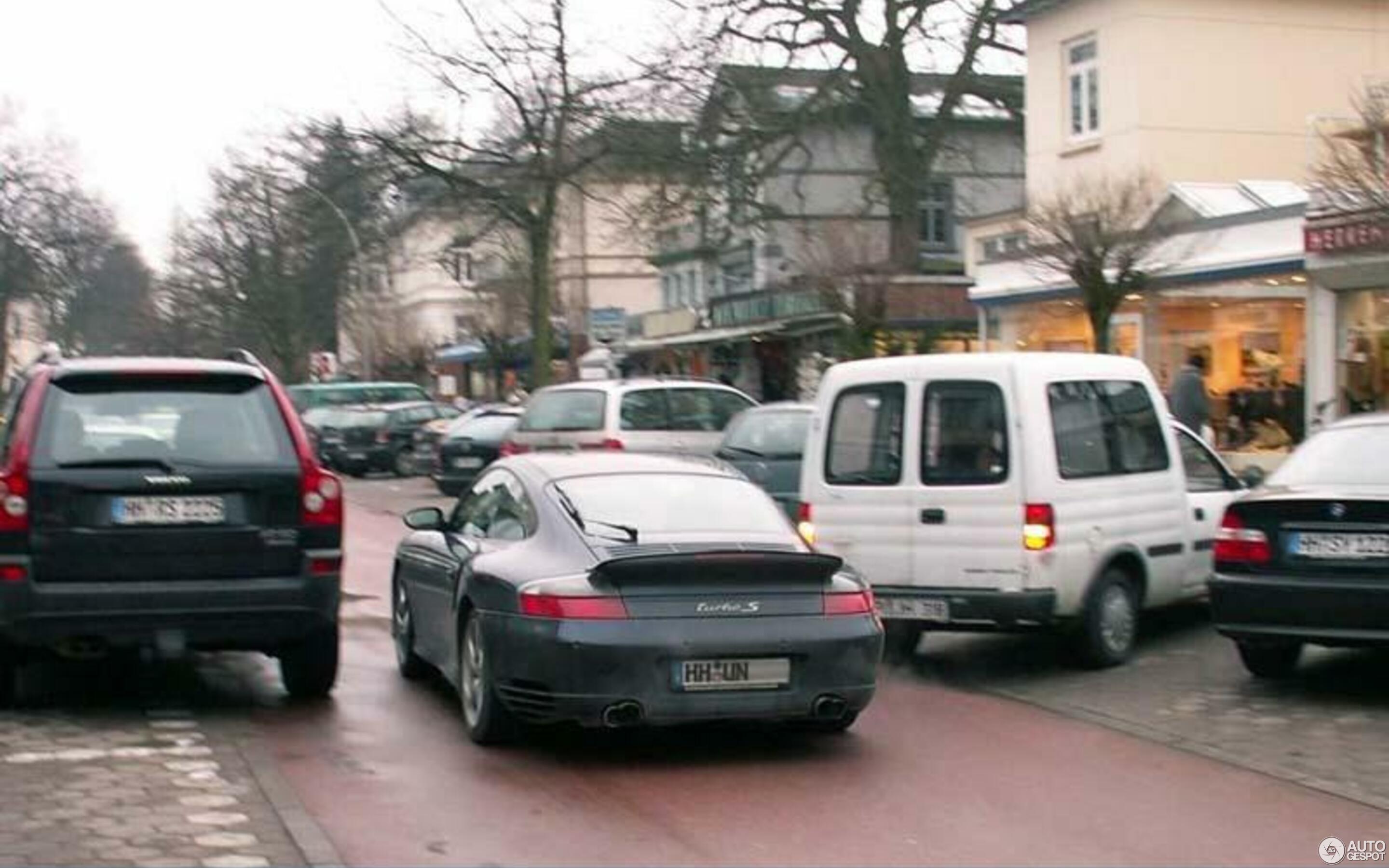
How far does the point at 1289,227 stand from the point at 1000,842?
17.6 metres

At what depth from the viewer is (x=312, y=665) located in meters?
9.23

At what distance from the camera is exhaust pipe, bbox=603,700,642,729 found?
7469 millimetres

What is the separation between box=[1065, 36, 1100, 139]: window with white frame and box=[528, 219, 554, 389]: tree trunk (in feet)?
31.0

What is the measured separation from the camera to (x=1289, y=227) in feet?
73.3

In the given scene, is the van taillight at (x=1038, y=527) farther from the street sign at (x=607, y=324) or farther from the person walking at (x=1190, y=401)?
the street sign at (x=607, y=324)

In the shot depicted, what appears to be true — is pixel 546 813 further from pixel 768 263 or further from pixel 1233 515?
pixel 768 263

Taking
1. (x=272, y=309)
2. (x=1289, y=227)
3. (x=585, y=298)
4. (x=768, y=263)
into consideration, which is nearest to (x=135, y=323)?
(x=272, y=309)

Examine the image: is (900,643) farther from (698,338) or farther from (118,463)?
(698,338)

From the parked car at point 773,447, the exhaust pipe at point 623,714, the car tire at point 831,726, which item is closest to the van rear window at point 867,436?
the car tire at point 831,726

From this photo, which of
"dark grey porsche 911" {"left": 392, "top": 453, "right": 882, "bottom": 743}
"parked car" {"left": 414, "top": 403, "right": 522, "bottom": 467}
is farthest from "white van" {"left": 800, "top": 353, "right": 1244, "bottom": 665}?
"parked car" {"left": 414, "top": 403, "right": 522, "bottom": 467}

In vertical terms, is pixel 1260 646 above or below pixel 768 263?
below

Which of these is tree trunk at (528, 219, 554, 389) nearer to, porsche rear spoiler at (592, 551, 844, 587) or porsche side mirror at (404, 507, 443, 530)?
porsche side mirror at (404, 507, 443, 530)

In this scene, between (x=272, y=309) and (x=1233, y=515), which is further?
(x=272, y=309)

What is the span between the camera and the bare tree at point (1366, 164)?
15875 millimetres
